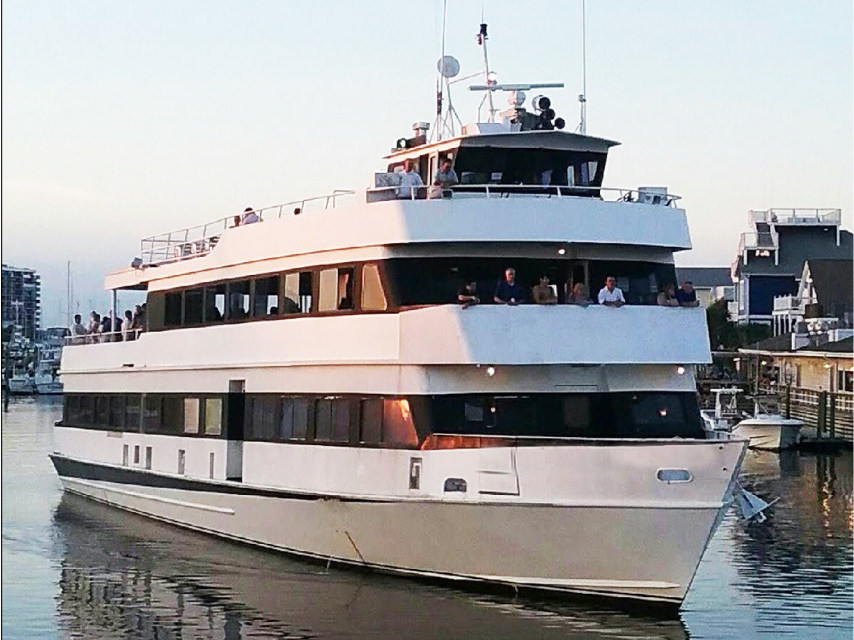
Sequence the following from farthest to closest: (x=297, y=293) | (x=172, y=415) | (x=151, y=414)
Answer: (x=151, y=414) < (x=172, y=415) < (x=297, y=293)

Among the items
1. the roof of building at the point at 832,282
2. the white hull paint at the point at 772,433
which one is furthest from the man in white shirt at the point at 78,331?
the roof of building at the point at 832,282

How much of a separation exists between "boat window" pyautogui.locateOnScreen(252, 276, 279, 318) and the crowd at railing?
17.6 ft

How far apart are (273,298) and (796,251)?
206 feet

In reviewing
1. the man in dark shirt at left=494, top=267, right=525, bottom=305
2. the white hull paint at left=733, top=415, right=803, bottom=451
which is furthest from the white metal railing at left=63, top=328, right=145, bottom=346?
the white hull paint at left=733, top=415, right=803, bottom=451

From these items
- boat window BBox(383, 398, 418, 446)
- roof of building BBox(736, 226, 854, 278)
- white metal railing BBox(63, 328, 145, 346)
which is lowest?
boat window BBox(383, 398, 418, 446)

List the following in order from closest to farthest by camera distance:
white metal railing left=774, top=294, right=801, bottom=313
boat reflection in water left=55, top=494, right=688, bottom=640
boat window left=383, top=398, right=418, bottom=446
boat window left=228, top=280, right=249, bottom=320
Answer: boat reflection in water left=55, top=494, right=688, bottom=640 → boat window left=383, top=398, right=418, bottom=446 → boat window left=228, top=280, right=249, bottom=320 → white metal railing left=774, top=294, right=801, bottom=313

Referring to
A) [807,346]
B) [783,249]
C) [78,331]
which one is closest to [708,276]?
[783,249]

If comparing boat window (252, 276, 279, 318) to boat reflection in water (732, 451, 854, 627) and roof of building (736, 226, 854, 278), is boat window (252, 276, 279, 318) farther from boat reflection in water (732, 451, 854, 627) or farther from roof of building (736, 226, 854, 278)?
roof of building (736, 226, 854, 278)

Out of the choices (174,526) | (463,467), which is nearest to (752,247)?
(174,526)

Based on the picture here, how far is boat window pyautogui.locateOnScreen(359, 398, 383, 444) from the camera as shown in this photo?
19.8 metres

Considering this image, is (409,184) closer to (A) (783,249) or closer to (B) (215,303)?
(B) (215,303)

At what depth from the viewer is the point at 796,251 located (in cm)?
8106

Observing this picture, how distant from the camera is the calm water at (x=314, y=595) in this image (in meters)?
17.7

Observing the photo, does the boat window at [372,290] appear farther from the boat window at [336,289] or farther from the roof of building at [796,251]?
the roof of building at [796,251]
